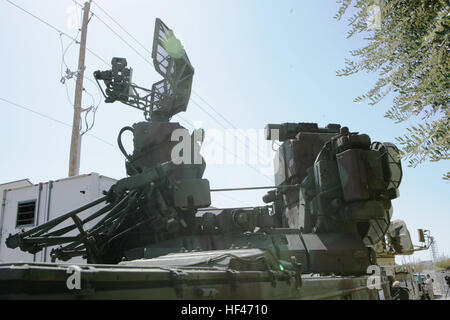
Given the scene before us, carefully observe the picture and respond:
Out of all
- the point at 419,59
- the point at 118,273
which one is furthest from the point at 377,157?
the point at 118,273

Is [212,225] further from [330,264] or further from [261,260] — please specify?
[261,260]

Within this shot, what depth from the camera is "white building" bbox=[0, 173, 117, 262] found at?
10734 millimetres

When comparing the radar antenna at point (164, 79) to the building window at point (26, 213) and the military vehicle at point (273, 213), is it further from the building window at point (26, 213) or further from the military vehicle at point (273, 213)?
the building window at point (26, 213)

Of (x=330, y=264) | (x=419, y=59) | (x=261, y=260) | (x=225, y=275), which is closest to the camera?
(x=419, y=59)

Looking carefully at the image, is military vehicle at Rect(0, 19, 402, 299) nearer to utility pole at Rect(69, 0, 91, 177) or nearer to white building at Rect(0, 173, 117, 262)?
white building at Rect(0, 173, 117, 262)

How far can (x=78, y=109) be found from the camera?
16688mm

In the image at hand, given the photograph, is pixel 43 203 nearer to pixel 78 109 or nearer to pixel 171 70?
pixel 171 70

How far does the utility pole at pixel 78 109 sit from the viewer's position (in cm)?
1552

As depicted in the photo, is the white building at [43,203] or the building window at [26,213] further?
the building window at [26,213]

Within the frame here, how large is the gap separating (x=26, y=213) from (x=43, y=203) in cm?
80

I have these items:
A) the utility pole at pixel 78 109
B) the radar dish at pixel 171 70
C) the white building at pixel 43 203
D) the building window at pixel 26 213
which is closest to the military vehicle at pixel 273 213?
the radar dish at pixel 171 70

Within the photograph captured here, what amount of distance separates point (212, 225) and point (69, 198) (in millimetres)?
5822

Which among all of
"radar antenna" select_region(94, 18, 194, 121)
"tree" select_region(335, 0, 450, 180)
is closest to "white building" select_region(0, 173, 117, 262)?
"radar antenna" select_region(94, 18, 194, 121)

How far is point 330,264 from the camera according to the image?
601 cm
